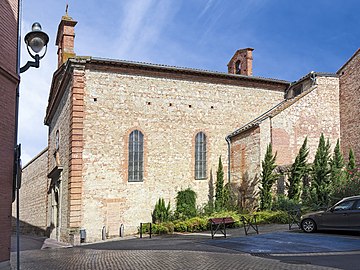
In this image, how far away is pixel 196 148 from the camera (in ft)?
76.8

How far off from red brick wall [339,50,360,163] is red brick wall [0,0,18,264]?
19.4 meters

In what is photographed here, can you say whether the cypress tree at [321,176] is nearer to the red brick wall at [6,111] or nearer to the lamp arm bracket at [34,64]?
the red brick wall at [6,111]

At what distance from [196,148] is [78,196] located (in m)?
7.18

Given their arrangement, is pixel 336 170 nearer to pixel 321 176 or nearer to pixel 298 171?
pixel 321 176

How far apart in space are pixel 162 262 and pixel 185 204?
11.6 metres

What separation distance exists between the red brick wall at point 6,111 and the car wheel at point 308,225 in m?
11.0

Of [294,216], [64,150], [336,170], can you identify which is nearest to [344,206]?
[294,216]

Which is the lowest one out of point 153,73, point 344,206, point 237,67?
point 344,206

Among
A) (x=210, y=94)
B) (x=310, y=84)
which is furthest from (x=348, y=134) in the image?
(x=210, y=94)

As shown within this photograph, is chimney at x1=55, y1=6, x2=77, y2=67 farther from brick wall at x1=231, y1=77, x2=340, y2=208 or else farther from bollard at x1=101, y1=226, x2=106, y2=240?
brick wall at x1=231, y1=77, x2=340, y2=208

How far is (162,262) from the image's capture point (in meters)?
10.3

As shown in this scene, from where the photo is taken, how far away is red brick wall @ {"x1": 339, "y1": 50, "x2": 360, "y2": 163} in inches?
922

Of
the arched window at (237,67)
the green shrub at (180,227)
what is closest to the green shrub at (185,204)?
the green shrub at (180,227)

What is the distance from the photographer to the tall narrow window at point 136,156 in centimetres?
2144
